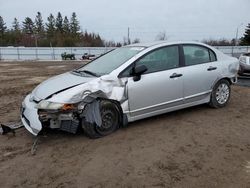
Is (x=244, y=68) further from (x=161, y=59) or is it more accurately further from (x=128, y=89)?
(x=128, y=89)

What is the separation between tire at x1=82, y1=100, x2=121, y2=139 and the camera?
4801mm

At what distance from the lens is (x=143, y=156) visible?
164 inches

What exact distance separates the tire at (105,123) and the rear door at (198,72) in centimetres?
157

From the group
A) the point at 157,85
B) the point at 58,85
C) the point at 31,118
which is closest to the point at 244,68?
the point at 157,85

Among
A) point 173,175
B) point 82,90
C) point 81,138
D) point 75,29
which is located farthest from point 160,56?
point 75,29

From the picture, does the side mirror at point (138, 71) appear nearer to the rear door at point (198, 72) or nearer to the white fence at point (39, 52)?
the rear door at point (198, 72)

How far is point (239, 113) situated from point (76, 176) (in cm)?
400

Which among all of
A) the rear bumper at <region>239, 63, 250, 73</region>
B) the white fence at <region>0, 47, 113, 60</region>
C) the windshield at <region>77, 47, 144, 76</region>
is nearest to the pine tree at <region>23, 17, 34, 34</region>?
the white fence at <region>0, 47, 113, 60</region>

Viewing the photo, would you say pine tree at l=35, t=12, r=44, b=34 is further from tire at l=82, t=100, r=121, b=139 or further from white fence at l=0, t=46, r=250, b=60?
tire at l=82, t=100, r=121, b=139

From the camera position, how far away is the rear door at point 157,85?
17.0ft

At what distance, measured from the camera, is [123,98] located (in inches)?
199

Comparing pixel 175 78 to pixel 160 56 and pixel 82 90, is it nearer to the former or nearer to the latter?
pixel 160 56

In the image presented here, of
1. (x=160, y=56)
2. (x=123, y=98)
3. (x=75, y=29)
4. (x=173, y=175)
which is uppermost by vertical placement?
(x=75, y=29)

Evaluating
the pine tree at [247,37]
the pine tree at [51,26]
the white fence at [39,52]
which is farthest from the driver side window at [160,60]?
the pine tree at [51,26]
